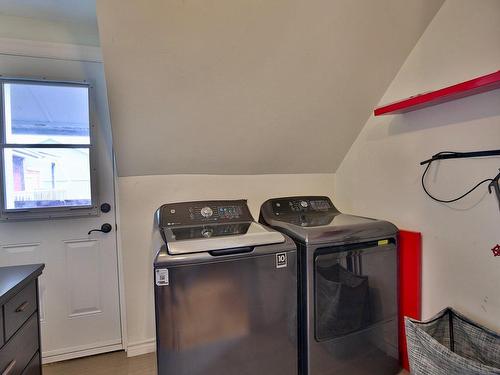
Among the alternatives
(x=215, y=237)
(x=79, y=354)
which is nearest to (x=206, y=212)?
(x=215, y=237)

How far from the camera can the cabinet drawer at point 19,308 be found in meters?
1.00

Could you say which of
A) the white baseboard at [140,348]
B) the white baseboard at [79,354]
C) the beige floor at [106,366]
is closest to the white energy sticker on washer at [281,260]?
the beige floor at [106,366]

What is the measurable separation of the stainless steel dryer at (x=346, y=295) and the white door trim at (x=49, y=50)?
1.71 m

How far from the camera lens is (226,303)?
1306 millimetres

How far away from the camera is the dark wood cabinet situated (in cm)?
97

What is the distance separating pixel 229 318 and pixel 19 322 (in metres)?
0.82

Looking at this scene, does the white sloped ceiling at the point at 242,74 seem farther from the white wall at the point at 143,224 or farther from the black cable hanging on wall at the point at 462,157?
the black cable hanging on wall at the point at 462,157

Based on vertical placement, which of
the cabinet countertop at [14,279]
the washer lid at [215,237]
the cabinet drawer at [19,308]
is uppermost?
the washer lid at [215,237]

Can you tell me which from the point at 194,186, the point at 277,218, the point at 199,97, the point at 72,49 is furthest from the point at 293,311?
the point at 72,49

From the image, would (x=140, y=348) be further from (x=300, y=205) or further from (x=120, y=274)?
(x=300, y=205)

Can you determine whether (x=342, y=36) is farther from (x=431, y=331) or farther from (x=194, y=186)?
(x=431, y=331)

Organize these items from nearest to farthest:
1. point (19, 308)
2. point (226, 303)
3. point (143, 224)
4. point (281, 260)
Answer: point (19, 308), point (226, 303), point (281, 260), point (143, 224)

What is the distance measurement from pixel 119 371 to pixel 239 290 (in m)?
1.18

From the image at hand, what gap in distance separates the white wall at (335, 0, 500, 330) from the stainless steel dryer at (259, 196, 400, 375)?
0.72ft
